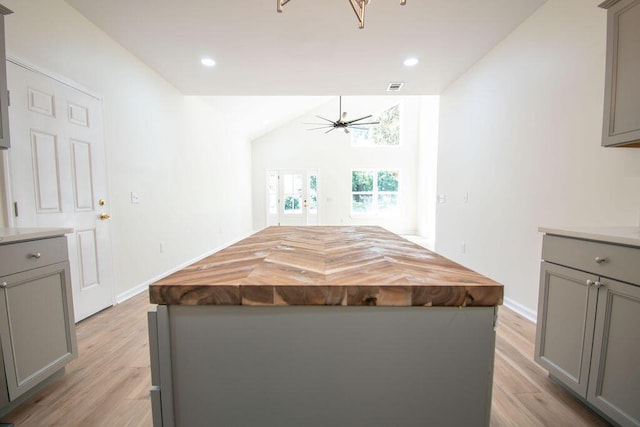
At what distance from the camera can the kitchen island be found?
613 mm

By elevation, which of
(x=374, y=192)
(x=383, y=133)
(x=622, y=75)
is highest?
(x=383, y=133)

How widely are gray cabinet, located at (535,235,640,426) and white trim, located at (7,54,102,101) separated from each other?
332cm

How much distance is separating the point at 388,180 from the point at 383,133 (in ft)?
4.43

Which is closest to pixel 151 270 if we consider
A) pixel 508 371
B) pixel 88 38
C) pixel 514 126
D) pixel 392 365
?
pixel 88 38

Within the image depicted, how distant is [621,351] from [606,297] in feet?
0.69

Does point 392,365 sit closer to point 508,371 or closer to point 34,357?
point 508,371

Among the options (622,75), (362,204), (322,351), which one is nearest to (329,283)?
(322,351)

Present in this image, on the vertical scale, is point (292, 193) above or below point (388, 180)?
below

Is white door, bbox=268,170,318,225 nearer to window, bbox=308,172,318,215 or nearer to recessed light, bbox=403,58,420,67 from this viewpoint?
window, bbox=308,172,318,215

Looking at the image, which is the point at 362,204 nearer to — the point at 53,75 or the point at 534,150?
the point at 534,150

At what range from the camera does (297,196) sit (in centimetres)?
753

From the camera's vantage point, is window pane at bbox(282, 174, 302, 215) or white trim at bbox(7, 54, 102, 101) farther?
window pane at bbox(282, 174, 302, 215)

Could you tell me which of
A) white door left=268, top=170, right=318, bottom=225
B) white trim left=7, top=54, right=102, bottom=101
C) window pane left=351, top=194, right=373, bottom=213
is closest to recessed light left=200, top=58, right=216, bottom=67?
white trim left=7, top=54, right=102, bottom=101

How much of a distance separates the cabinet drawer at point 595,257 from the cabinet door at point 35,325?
2626 mm
